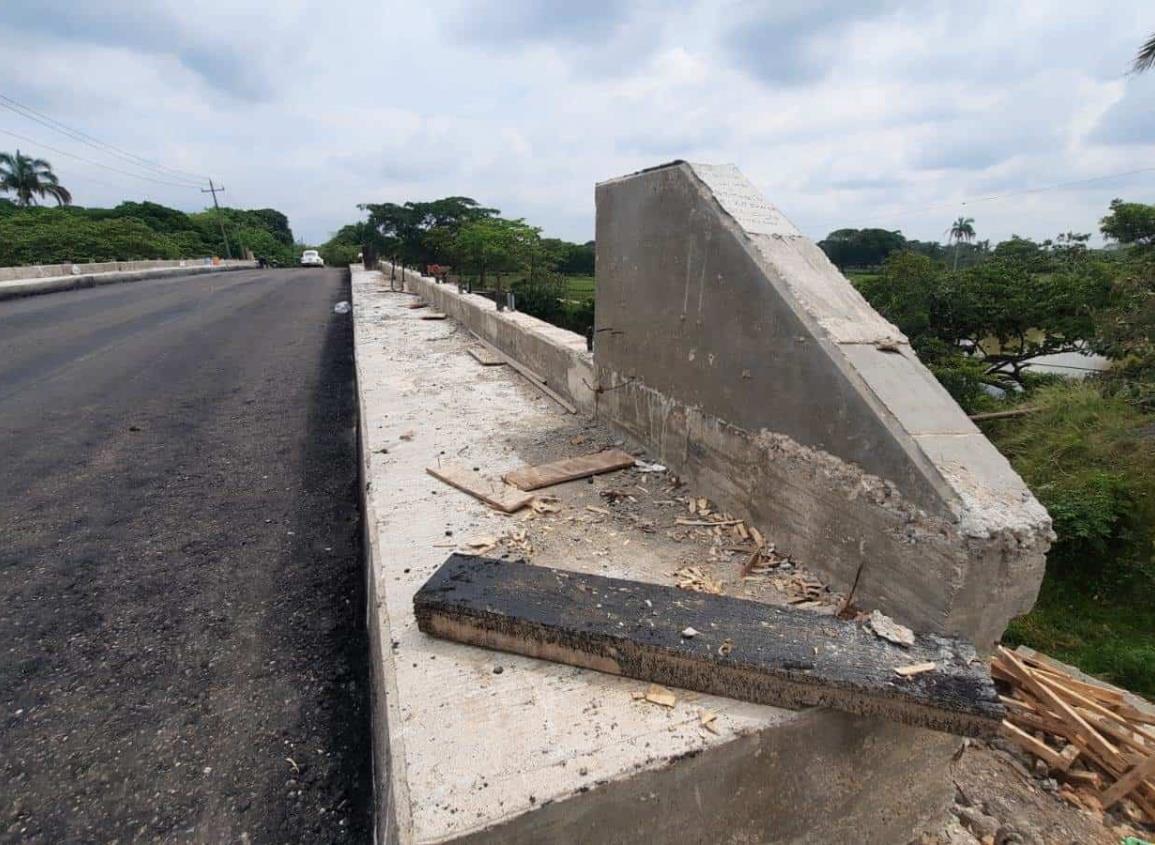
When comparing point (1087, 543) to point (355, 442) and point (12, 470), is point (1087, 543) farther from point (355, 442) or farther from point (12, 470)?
point (12, 470)

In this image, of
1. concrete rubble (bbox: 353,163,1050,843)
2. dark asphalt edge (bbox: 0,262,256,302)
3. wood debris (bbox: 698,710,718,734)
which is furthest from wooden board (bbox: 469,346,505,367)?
dark asphalt edge (bbox: 0,262,256,302)

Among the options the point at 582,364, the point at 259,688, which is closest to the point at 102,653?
the point at 259,688

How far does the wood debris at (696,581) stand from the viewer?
2.63 metres

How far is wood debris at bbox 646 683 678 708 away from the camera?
1.99 metres

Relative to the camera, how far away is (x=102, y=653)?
2830mm

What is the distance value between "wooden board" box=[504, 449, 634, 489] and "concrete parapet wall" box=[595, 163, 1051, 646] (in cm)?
30

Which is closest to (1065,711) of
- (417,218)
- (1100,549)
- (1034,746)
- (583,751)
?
(1034,746)

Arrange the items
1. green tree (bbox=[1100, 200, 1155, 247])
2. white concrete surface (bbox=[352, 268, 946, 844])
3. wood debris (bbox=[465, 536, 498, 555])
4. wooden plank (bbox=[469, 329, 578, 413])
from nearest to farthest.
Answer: white concrete surface (bbox=[352, 268, 946, 844]), wood debris (bbox=[465, 536, 498, 555]), wooden plank (bbox=[469, 329, 578, 413]), green tree (bbox=[1100, 200, 1155, 247])

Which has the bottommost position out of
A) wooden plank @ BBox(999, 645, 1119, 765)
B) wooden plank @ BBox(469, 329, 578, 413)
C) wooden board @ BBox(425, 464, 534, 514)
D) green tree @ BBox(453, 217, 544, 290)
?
wooden plank @ BBox(999, 645, 1119, 765)

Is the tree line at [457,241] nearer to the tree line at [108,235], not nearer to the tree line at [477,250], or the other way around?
the tree line at [477,250]

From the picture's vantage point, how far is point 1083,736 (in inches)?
137

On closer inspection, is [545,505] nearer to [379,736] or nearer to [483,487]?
[483,487]

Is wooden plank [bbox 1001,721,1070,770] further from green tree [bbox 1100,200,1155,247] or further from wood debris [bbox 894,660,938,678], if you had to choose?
green tree [bbox 1100,200,1155,247]

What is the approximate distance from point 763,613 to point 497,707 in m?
1.05
